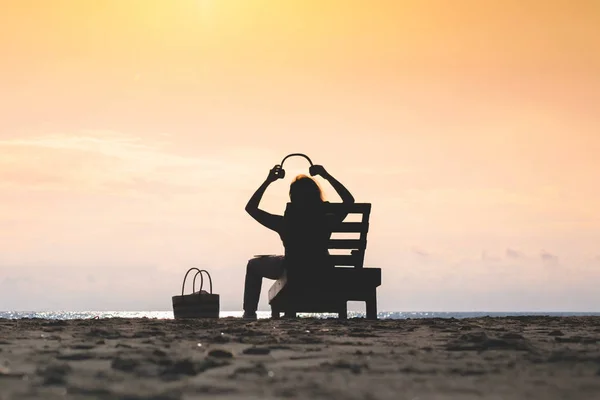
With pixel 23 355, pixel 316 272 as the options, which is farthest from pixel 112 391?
pixel 316 272

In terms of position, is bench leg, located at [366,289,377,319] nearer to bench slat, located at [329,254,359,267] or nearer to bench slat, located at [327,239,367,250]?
bench slat, located at [329,254,359,267]

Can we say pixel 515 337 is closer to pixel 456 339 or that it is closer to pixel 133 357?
pixel 456 339

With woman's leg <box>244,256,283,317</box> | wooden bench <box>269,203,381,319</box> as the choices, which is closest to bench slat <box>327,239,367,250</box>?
wooden bench <box>269,203,381,319</box>

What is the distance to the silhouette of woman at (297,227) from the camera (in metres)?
12.5

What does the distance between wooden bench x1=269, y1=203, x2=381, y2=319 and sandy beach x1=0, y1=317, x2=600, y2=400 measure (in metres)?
3.77

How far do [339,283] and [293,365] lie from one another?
6.95 meters

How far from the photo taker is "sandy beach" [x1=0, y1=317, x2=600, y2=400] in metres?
4.48

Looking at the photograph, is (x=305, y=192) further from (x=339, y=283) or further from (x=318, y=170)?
(x=339, y=283)

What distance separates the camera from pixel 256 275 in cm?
1389

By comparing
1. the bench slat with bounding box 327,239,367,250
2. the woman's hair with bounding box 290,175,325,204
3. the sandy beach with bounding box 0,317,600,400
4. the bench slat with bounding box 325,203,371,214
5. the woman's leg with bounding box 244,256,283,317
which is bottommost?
the sandy beach with bounding box 0,317,600,400

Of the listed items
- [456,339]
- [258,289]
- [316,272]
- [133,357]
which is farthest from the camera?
[258,289]

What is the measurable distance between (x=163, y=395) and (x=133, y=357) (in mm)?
1667

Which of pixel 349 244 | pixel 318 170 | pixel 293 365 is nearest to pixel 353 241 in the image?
pixel 349 244

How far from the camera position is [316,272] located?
12508mm
